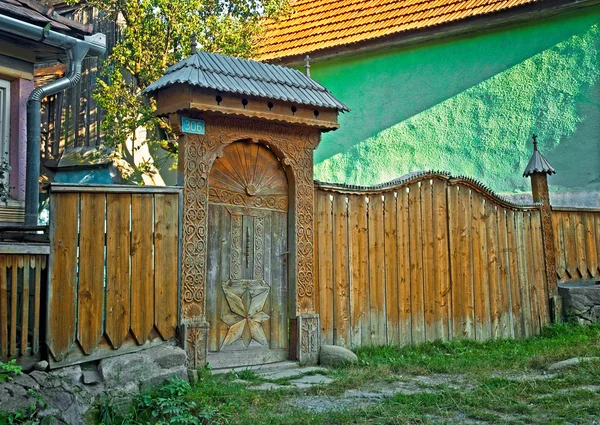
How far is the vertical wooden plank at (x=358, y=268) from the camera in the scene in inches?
307

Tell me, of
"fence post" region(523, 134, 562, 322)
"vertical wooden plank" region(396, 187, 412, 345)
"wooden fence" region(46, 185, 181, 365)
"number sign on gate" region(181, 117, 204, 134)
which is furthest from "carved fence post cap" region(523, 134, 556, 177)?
"wooden fence" region(46, 185, 181, 365)

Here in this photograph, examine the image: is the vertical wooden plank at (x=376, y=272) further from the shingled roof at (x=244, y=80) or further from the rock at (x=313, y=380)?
the rock at (x=313, y=380)

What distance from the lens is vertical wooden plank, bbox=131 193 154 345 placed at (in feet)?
19.6

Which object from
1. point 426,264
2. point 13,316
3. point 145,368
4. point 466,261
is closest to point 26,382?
point 13,316

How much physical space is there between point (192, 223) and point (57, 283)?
4.74 feet

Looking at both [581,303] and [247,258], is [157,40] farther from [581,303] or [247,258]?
[581,303]

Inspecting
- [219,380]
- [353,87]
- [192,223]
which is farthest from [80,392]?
[353,87]

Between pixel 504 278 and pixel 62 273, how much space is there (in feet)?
20.2

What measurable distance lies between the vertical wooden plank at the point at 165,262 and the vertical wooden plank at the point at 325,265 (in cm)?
180

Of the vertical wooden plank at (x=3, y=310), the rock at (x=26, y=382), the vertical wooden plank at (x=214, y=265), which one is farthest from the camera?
the vertical wooden plank at (x=214, y=265)

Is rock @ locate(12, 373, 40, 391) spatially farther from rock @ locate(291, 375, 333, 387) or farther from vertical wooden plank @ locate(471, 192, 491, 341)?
vertical wooden plank @ locate(471, 192, 491, 341)

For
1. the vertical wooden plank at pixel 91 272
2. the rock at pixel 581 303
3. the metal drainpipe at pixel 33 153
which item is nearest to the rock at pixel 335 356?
the vertical wooden plank at pixel 91 272

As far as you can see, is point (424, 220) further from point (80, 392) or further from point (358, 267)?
point (80, 392)

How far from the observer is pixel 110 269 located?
5848mm
